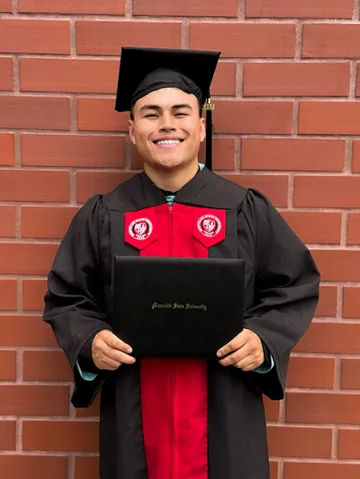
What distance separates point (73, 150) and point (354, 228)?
89 cm

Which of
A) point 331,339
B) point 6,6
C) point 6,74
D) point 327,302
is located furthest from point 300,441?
point 6,6

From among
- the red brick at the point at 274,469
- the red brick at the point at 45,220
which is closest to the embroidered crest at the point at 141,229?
the red brick at the point at 45,220

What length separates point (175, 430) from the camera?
137 cm

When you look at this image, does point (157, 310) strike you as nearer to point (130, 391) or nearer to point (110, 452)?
point (130, 391)

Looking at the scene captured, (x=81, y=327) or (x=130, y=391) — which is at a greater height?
(x=81, y=327)

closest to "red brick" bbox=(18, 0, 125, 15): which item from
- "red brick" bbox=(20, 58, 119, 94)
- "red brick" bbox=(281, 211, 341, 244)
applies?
"red brick" bbox=(20, 58, 119, 94)

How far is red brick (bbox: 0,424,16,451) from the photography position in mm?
1750

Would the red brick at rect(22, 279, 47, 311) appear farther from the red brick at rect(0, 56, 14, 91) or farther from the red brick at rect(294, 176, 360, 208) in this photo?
the red brick at rect(294, 176, 360, 208)

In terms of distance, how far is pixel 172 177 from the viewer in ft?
4.74

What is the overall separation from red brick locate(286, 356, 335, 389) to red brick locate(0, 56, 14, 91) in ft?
3.96

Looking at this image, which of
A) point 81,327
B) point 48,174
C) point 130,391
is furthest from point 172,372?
point 48,174

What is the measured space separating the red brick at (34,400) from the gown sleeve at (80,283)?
308mm

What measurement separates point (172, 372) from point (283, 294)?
351 mm

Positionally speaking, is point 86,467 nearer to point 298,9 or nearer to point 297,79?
point 297,79
